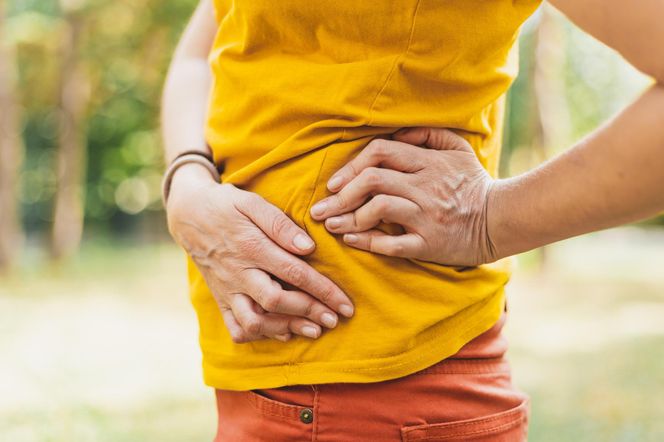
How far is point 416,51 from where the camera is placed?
1147 millimetres

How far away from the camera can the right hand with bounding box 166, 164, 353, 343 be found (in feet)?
3.97

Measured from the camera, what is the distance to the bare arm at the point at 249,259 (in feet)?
3.98

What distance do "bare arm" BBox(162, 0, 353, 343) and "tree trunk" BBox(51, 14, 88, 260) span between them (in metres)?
12.0

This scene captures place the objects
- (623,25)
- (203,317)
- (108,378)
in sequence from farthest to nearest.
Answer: (108,378) < (203,317) < (623,25)

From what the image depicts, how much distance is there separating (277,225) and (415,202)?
0.22 meters

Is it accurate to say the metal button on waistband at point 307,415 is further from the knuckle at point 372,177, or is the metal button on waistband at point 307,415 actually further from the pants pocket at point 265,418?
the knuckle at point 372,177

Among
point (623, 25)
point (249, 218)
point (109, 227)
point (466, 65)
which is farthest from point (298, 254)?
point (109, 227)

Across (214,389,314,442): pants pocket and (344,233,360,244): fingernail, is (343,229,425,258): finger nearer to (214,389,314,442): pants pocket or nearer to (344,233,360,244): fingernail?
(344,233,360,244): fingernail

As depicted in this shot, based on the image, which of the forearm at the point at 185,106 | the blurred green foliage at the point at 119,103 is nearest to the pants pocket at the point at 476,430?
the forearm at the point at 185,106

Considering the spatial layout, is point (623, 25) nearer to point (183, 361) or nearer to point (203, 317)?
point (203, 317)

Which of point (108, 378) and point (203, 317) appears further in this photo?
point (108, 378)

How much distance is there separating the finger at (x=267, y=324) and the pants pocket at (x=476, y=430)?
0.21m

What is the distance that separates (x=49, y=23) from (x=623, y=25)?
21438mm

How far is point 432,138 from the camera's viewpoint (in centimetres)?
123
